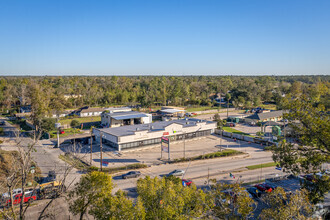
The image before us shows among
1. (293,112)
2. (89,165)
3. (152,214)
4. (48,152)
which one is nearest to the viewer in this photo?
(152,214)

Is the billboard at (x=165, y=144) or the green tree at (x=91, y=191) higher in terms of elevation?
the green tree at (x=91, y=191)

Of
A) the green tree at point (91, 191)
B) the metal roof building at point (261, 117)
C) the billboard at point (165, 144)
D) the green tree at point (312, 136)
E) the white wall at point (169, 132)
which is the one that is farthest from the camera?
the metal roof building at point (261, 117)

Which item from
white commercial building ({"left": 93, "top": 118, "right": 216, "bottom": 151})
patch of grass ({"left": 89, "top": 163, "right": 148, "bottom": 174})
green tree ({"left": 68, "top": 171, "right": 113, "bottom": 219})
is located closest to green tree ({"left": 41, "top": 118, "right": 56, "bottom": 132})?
white commercial building ({"left": 93, "top": 118, "right": 216, "bottom": 151})

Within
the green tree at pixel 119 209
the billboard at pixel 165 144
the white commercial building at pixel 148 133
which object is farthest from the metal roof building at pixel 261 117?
the green tree at pixel 119 209

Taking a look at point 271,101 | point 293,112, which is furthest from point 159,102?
point 293,112

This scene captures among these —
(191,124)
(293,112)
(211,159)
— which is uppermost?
(293,112)

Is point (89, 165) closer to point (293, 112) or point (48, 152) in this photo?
point (48, 152)

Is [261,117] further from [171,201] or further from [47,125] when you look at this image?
[171,201]

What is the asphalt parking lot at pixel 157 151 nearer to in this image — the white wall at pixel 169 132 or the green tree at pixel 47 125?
the white wall at pixel 169 132

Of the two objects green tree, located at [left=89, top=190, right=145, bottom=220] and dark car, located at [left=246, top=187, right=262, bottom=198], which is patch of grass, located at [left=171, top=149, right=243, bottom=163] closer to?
dark car, located at [left=246, top=187, right=262, bottom=198]
